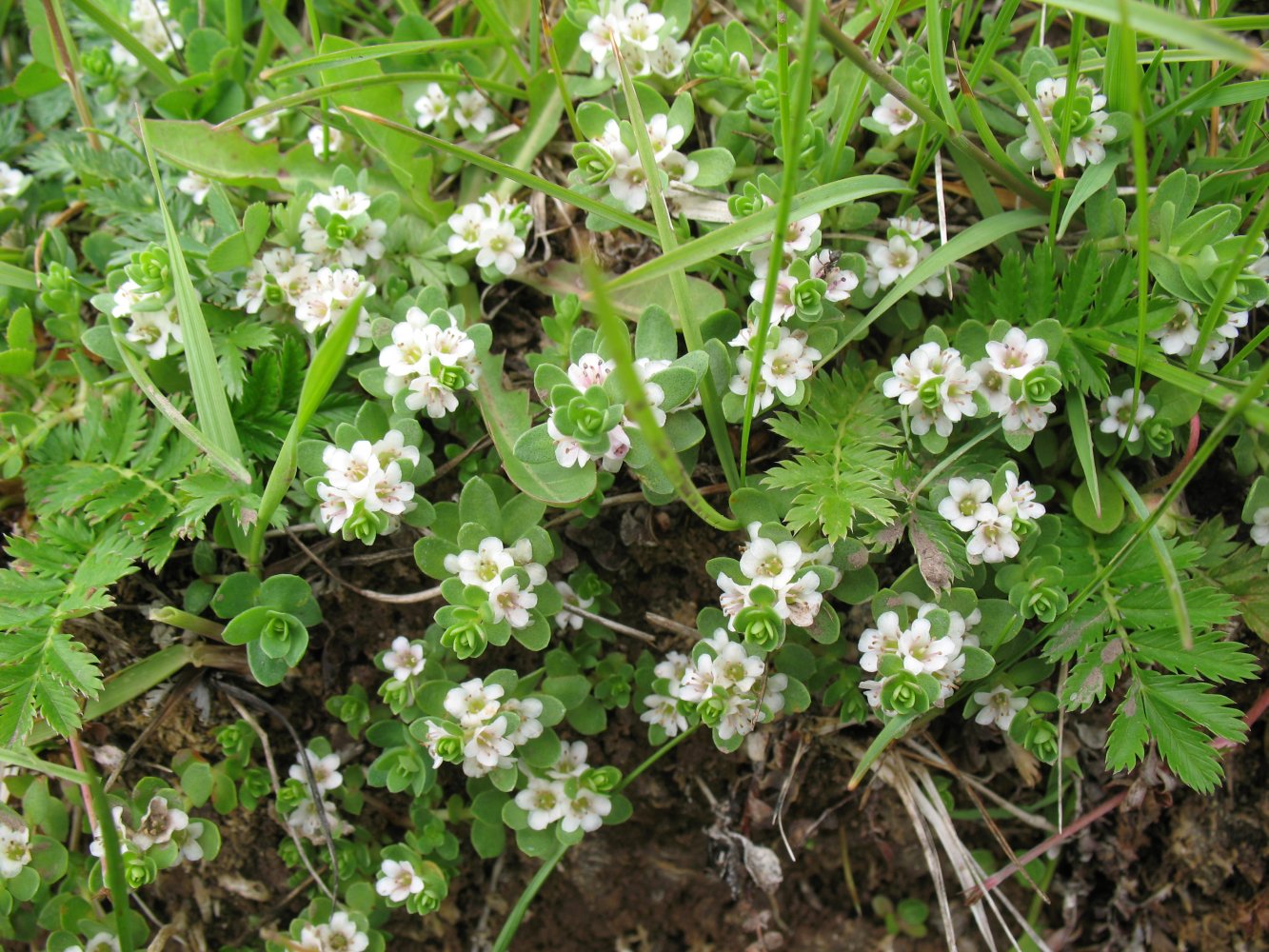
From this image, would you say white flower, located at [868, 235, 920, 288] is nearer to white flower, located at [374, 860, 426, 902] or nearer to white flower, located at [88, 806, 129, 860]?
white flower, located at [374, 860, 426, 902]

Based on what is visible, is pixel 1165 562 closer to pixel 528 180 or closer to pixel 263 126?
pixel 528 180

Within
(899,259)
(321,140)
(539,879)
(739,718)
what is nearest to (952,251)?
(899,259)

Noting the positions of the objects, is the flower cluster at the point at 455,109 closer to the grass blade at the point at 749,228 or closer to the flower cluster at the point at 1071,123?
the grass blade at the point at 749,228

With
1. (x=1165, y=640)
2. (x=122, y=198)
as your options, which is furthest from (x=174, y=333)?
(x=1165, y=640)

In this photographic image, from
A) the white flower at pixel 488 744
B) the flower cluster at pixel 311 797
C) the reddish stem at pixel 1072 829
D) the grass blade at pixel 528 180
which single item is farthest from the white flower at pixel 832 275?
the flower cluster at pixel 311 797

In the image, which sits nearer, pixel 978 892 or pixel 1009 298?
pixel 1009 298

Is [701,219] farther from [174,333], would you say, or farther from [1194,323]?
[174,333]

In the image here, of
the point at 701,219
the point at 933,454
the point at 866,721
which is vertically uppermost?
the point at 701,219
